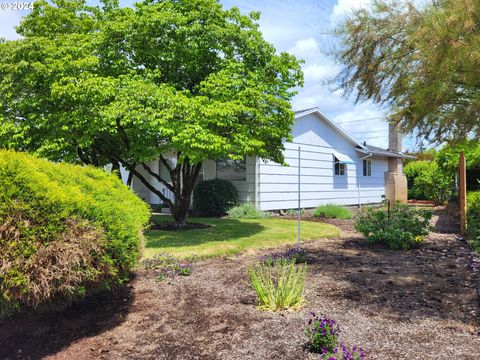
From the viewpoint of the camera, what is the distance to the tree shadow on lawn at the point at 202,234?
8.98m

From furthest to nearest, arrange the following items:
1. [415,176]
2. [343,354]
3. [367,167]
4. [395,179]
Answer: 1. [415,176]
2. [395,179]
3. [367,167]
4. [343,354]

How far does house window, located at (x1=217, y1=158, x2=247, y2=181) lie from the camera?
15.8 meters

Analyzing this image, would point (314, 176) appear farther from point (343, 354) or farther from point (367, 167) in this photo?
point (343, 354)

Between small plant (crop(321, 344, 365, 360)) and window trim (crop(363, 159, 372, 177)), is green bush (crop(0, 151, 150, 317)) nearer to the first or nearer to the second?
small plant (crop(321, 344, 365, 360))

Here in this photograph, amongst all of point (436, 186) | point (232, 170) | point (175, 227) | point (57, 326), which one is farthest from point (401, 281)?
point (436, 186)

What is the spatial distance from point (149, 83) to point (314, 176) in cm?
1070

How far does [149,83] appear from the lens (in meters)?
9.70

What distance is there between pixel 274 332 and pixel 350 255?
13.9 feet

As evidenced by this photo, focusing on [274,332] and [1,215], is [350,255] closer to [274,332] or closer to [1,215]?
[274,332]

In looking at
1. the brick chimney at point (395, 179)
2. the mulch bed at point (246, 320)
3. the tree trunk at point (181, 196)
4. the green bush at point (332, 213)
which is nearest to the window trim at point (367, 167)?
the brick chimney at point (395, 179)

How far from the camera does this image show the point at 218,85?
952cm

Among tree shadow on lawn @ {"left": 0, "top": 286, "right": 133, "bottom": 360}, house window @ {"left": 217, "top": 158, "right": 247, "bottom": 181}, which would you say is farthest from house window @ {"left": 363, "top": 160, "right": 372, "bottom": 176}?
tree shadow on lawn @ {"left": 0, "top": 286, "right": 133, "bottom": 360}

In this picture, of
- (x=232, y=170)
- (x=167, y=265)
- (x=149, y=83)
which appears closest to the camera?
(x=167, y=265)

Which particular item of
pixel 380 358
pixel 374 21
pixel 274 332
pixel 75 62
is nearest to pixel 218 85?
pixel 75 62
